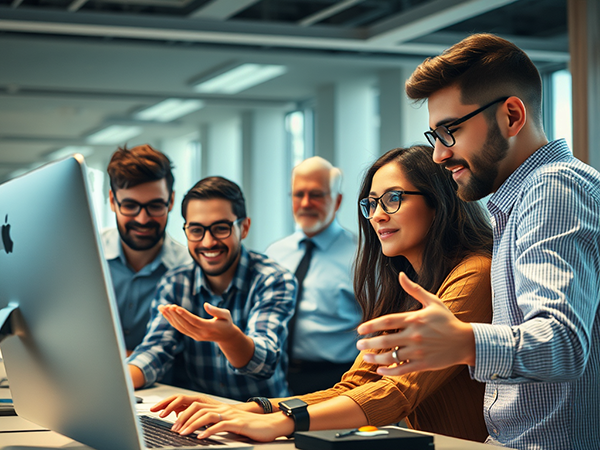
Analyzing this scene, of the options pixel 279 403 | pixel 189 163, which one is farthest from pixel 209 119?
pixel 279 403

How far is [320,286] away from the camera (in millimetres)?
3686

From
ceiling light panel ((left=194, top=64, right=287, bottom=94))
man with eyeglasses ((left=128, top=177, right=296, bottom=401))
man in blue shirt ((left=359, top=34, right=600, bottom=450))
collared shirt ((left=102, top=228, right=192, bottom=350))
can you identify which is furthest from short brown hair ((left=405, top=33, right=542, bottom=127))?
ceiling light panel ((left=194, top=64, right=287, bottom=94))

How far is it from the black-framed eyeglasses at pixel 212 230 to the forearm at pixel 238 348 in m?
0.58

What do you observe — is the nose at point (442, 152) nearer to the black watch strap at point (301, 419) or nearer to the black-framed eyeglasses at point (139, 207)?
the black watch strap at point (301, 419)

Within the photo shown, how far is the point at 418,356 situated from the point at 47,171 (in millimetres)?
693

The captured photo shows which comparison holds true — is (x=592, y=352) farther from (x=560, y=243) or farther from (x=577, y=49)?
(x=577, y=49)

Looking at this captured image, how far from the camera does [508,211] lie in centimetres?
154

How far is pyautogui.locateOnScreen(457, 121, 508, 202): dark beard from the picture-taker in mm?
1509

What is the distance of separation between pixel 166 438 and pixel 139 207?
155 cm

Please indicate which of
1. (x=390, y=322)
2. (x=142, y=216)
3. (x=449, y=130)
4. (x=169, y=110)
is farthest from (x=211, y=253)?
(x=169, y=110)

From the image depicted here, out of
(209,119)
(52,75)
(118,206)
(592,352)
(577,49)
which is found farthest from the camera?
(209,119)

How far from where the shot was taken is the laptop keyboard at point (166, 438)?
4.71ft

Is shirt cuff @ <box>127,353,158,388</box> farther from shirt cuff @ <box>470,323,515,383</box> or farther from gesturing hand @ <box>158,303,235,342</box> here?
shirt cuff @ <box>470,323,515,383</box>

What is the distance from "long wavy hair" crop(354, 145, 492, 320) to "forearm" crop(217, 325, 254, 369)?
0.38 meters
